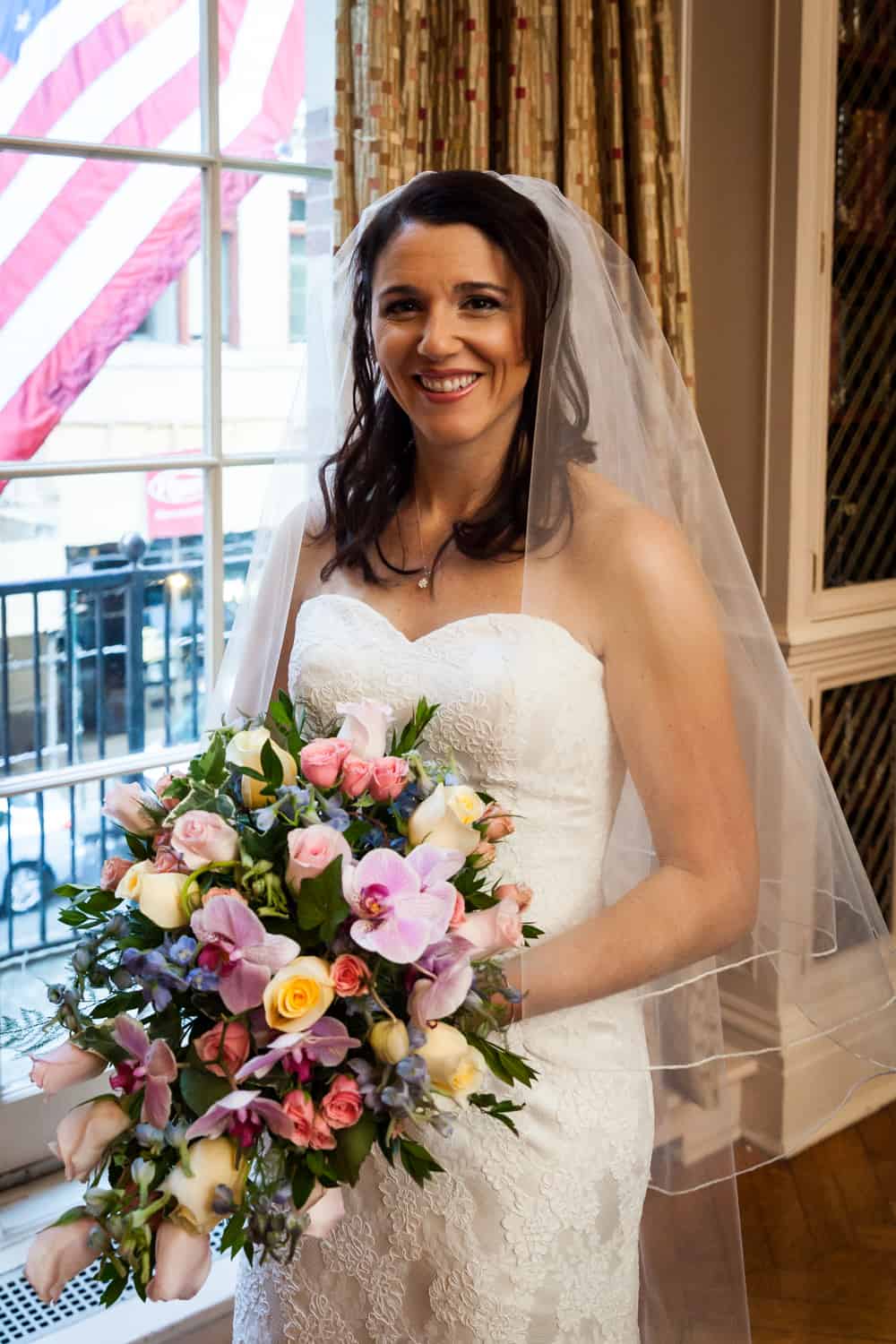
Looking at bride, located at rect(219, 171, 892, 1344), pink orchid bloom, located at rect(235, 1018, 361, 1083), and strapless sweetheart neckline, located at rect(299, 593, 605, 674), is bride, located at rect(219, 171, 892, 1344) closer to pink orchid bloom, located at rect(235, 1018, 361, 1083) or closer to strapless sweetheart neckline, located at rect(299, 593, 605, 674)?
strapless sweetheart neckline, located at rect(299, 593, 605, 674)

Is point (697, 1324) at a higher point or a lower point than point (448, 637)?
lower

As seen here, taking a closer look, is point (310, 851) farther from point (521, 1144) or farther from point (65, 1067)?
point (521, 1144)

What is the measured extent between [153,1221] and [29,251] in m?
1.65

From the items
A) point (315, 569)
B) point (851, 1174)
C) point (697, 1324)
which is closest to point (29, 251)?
point (315, 569)

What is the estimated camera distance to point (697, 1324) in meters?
1.64

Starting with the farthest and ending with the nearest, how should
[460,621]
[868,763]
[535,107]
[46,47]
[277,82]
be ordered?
[868,763]
[277,82]
[535,107]
[46,47]
[460,621]

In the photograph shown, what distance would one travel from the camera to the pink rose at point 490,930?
1147mm

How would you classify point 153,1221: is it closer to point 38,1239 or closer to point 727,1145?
point 38,1239

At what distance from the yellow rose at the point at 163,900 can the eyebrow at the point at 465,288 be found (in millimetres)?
760

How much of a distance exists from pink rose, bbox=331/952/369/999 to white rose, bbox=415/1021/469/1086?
6 centimetres

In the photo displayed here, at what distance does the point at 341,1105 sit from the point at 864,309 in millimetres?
2364

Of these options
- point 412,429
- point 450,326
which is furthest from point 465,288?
point 412,429

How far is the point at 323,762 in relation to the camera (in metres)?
1.22

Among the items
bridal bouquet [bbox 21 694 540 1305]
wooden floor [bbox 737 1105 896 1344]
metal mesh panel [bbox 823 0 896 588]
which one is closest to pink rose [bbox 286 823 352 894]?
bridal bouquet [bbox 21 694 540 1305]
